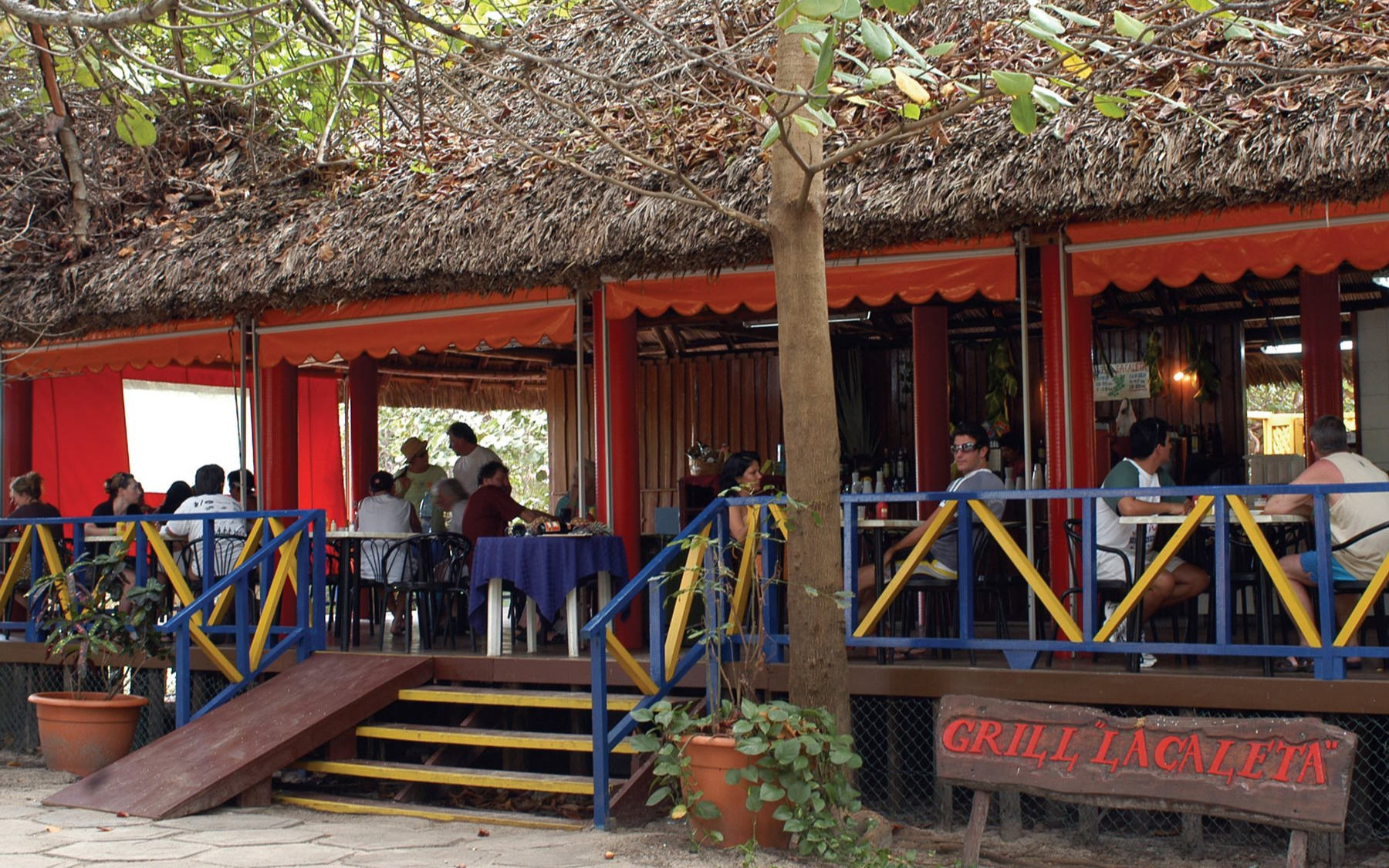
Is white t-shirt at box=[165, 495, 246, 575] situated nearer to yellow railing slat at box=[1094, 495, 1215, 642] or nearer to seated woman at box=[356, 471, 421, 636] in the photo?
seated woman at box=[356, 471, 421, 636]

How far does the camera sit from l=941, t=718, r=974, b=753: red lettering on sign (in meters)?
5.22

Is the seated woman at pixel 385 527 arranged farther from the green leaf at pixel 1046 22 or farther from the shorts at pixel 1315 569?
the green leaf at pixel 1046 22

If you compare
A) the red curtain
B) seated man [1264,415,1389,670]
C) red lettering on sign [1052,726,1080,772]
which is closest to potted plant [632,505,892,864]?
red lettering on sign [1052,726,1080,772]

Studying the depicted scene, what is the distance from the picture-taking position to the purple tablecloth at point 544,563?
7.04 m

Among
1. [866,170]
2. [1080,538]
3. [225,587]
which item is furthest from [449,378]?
[1080,538]

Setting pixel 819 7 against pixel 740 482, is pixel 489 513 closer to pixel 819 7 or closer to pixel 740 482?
pixel 740 482

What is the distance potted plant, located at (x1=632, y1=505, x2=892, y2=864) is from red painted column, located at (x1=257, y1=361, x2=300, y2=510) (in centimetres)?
494

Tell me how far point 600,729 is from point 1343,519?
3178 mm

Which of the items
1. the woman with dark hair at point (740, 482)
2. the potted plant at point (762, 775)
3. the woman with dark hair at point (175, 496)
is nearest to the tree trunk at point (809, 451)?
the potted plant at point (762, 775)

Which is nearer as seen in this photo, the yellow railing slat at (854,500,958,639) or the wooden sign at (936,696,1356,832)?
the wooden sign at (936,696,1356,832)

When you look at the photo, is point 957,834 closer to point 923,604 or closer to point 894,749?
point 894,749

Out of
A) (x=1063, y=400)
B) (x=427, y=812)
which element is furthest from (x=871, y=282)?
(x=427, y=812)

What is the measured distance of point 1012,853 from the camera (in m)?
5.59

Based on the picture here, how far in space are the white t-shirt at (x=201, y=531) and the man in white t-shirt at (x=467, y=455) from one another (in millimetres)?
2016
